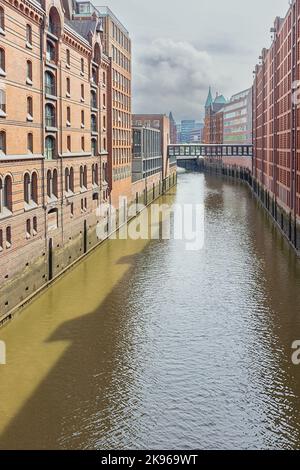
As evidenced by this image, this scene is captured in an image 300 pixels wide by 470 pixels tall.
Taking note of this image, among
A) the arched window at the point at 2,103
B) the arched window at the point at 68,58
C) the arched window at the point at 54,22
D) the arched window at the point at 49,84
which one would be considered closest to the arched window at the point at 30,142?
A: the arched window at the point at 2,103

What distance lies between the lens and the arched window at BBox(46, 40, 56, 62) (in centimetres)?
3716

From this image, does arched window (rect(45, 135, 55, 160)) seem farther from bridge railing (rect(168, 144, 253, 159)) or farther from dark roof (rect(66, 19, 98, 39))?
bridge railing (rect(168, 144, 253, 159))

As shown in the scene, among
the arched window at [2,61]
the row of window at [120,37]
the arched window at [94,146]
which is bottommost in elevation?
the arched window at [94,146]

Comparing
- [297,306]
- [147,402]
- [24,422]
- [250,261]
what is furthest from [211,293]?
[24,422]

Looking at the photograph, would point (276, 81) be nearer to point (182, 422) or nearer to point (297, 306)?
point (297, 306)

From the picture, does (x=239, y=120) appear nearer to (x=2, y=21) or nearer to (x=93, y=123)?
(x=93, y=123)

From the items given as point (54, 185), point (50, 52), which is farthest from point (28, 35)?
point (54, 185)

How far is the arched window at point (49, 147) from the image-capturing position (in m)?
37.4

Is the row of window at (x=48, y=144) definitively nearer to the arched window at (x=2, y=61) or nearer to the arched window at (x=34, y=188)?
the arched window at (x=34, y=188)

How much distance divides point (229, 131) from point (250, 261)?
135 meters

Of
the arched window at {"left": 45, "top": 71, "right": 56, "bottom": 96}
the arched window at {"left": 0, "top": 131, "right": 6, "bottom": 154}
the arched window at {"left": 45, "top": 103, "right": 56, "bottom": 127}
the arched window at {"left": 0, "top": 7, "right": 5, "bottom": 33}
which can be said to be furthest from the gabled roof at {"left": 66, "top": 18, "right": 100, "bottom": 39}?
the arched window at {"left": 0, "top": 131, "right": 6, "bottom": 154}

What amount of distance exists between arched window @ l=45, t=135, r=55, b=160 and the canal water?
785 cm

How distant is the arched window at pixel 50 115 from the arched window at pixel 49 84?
0.86 metres

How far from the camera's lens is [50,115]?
3816cm
